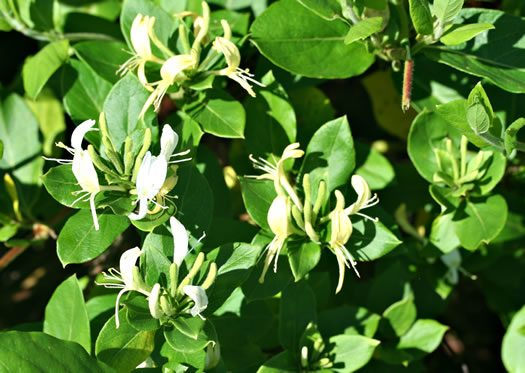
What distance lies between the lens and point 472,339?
2.24 metres

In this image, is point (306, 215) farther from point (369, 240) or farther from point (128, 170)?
point (128, 170)

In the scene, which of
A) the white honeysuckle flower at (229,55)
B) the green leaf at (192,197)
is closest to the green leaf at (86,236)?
the green leaf at (192,197)

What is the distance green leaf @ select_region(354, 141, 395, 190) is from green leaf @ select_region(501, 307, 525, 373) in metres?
0.45

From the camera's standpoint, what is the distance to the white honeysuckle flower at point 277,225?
99 centimetres

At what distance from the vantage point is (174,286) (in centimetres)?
98

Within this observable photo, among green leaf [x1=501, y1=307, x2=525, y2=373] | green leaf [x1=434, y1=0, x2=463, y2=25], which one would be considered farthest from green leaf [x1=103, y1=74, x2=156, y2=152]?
green leaf [x1=501, y1=307, x2=525, y2=373]

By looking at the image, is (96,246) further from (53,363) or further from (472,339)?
(472,339)

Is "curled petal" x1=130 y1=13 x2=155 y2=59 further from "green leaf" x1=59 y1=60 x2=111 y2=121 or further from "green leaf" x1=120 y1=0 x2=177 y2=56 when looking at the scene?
"green leaf" x1=59 y1=60 x2=111 y2=121

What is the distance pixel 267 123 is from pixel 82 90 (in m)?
0.40

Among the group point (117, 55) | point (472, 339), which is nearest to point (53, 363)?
point (117, 55)

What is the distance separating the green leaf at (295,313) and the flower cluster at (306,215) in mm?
146

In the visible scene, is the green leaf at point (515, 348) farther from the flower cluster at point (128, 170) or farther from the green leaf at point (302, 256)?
the flower cluster at point (128, 170)

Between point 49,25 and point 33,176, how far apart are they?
0.37 m

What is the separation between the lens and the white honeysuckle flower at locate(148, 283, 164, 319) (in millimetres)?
931
